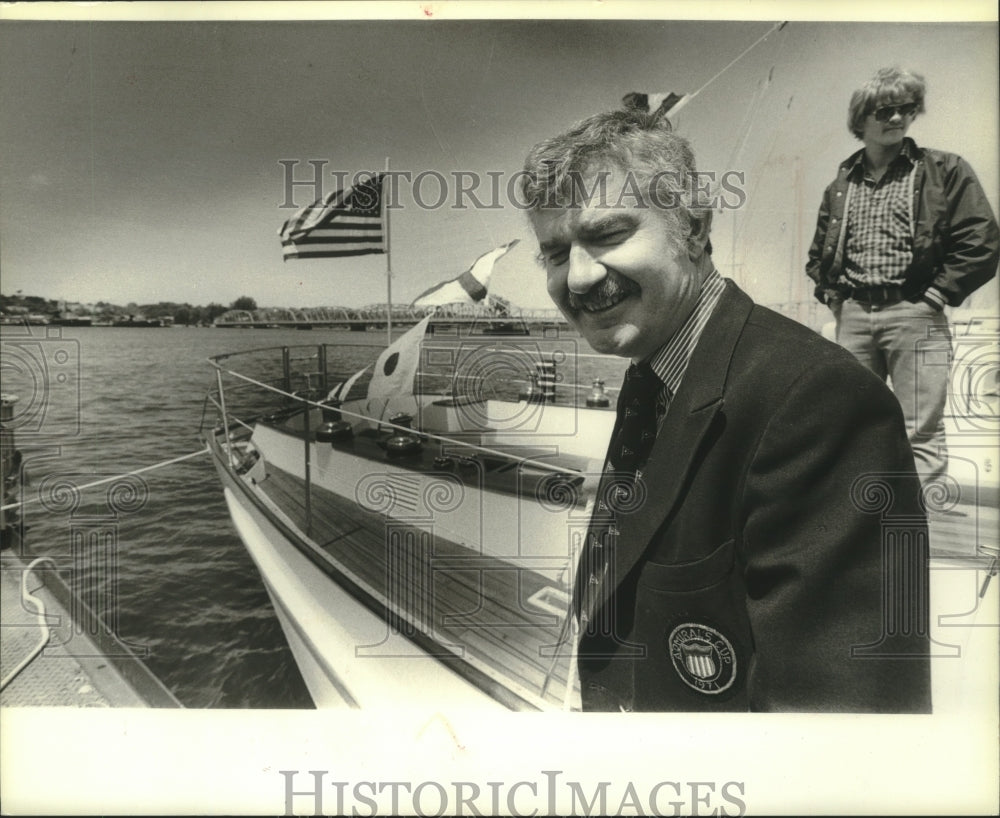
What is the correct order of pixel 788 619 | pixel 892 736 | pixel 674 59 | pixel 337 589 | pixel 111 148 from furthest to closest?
pixel 337 589, pixel 111 148, pixel 674 59, pixel 892 736, pixel 788 619

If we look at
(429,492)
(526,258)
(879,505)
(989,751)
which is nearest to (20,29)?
(526,258)

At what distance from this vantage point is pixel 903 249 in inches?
56.8

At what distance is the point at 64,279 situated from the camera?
5.56ft

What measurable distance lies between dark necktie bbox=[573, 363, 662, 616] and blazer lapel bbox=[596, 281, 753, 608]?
12 cm

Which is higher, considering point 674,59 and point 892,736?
point 674,59

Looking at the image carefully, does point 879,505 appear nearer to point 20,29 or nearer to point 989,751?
point 989,751

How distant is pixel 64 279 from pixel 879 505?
2281 mm

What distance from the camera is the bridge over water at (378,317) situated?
1.67 meters

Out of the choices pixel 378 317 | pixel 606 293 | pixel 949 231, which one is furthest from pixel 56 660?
pixel 949 231

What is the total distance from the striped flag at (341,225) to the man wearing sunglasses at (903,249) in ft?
4.17

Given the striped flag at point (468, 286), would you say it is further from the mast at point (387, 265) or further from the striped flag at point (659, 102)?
the striped flag at point (659, 102)

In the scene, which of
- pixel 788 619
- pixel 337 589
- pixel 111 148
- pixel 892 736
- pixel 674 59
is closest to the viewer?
pixel 788 619

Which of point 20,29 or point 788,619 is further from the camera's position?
point 20,29

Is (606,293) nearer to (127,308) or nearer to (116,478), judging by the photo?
(127,308)
